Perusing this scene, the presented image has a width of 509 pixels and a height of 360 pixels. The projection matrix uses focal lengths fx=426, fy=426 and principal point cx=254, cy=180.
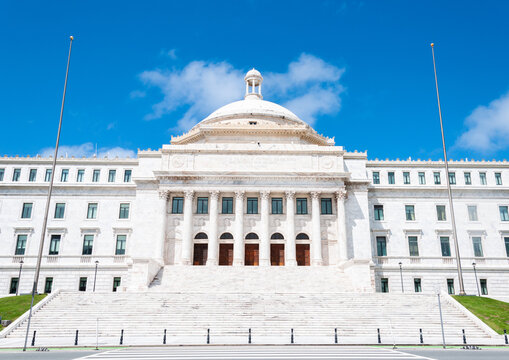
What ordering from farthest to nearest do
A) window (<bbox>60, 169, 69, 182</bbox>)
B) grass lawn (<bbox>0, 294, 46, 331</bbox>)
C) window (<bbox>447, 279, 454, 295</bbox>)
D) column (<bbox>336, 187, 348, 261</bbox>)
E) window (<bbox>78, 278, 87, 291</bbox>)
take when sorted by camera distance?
window (<bbox>60, 169, 69, 182</bbox>), window (<bbox>78, 278, 87, 291</bbox>), window (<bbox>447, 279, 454, 295</bbox>), column (<bbox>336, 187, 348, 261</bbox>), grass lawn (<bbox>0, 294, 46, 331</bbox>)

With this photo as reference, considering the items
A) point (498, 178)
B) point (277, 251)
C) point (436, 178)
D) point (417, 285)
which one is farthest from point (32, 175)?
point (498, 178)

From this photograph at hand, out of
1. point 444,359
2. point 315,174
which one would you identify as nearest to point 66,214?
point 315,174

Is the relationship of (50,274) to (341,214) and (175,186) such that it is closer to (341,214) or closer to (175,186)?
(175,186)

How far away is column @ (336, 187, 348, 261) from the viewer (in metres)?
51.5

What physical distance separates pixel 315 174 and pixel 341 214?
588cm

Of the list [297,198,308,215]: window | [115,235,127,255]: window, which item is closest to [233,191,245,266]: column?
[297,198,308,215]: window

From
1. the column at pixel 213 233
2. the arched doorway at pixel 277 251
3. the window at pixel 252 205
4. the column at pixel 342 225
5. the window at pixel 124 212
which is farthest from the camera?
the window at pixel 124 212

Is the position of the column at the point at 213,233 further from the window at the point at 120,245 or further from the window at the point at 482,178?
the window at the point at 482,178

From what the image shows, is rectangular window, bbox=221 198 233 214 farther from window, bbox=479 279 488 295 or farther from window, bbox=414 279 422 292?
window, bbox=479 279 488 295

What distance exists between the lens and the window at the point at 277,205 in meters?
54.2

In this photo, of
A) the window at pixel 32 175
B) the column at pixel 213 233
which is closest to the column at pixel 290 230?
the column at pixel 213 233

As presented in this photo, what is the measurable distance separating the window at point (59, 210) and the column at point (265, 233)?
26.6 metres

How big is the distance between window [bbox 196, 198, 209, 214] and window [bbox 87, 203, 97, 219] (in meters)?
14.3

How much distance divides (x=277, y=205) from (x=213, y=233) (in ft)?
29.4
